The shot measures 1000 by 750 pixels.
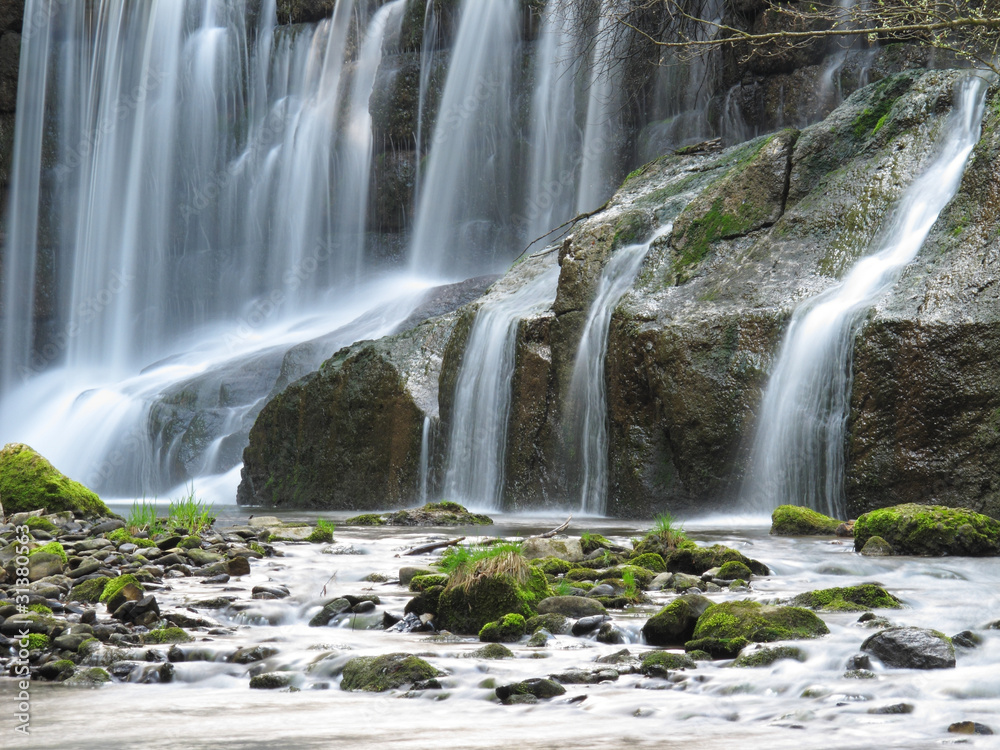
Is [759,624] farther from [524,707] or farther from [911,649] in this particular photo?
[524,707]

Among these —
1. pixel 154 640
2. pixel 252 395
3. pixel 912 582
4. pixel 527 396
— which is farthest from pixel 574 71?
pixel 154 640

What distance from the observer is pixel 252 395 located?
64.4 feet

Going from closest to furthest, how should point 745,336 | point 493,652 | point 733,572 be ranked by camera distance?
point 493,652
point 733,572
point 745,336

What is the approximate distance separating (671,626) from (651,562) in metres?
1.89

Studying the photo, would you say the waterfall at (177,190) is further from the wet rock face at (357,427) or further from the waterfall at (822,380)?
the waterfall at (822,380)

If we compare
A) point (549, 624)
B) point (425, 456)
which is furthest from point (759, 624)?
point (425, 456)

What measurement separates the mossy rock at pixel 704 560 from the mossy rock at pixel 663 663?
2.16 metres

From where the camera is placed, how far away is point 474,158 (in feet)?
77.9

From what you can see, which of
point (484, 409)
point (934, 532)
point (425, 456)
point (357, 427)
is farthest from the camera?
point (357, 427)

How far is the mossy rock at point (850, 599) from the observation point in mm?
4570

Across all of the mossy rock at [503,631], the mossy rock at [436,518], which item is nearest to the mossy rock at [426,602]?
the mossy rock at [503,631]

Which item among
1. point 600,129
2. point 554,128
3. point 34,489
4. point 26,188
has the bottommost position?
point 34,489

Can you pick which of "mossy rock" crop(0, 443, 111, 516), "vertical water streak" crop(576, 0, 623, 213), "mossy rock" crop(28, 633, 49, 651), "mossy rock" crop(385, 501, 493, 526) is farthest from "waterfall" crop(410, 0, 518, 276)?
"mossy rock" crop(28, 633, 49, 651)

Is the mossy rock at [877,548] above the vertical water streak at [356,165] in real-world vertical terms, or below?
below
